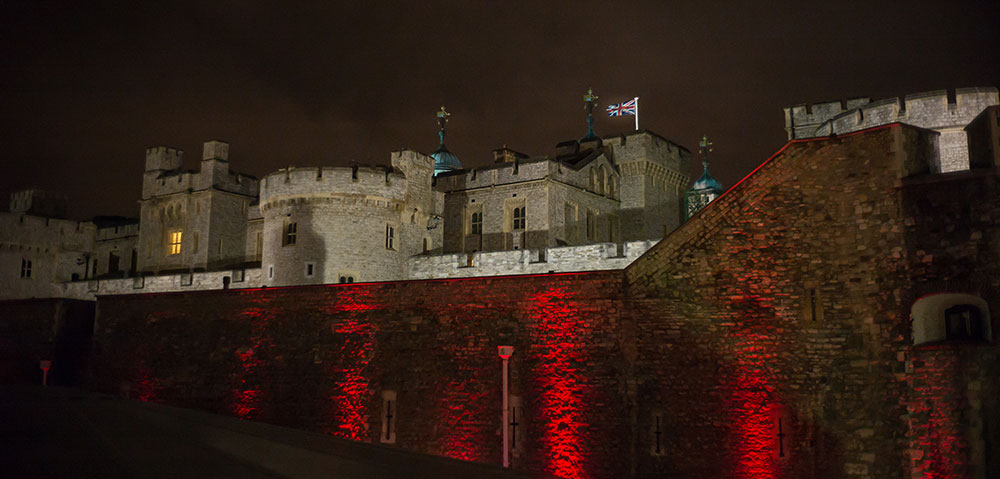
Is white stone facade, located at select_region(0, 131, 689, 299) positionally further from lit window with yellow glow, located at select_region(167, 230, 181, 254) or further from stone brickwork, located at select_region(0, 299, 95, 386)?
stone brickwork, located at select_region(0, 299, 95, 386)

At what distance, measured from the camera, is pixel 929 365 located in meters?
14.3

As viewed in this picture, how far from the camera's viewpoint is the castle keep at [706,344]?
14.5m

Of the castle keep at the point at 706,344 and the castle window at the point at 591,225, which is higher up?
the castle window at the point at 591,225

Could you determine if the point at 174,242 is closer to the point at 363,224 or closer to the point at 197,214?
the point at 197,214

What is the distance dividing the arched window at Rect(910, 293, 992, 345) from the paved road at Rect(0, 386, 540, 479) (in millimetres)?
8722

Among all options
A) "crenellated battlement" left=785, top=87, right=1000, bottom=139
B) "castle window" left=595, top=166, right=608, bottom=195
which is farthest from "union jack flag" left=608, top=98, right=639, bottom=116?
"crenellated battlement" left=785, top=87, right=1000, bottom=139

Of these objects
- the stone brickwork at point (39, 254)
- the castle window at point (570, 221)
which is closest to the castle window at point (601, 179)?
the castle window at point (570, 221)

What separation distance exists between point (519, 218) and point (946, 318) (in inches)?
968

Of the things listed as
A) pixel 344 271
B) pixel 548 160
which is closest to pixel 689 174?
pixel 548 160

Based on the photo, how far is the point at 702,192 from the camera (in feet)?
169

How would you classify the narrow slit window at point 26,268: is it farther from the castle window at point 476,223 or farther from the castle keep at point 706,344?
the castle keep at point 706,344

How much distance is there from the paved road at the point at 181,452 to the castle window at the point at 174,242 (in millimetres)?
27777

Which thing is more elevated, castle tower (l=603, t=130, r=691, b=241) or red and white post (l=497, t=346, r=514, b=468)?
castle tower (l=603, t=130, r=691, b=241)

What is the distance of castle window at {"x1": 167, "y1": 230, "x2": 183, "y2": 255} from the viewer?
4338 cm
